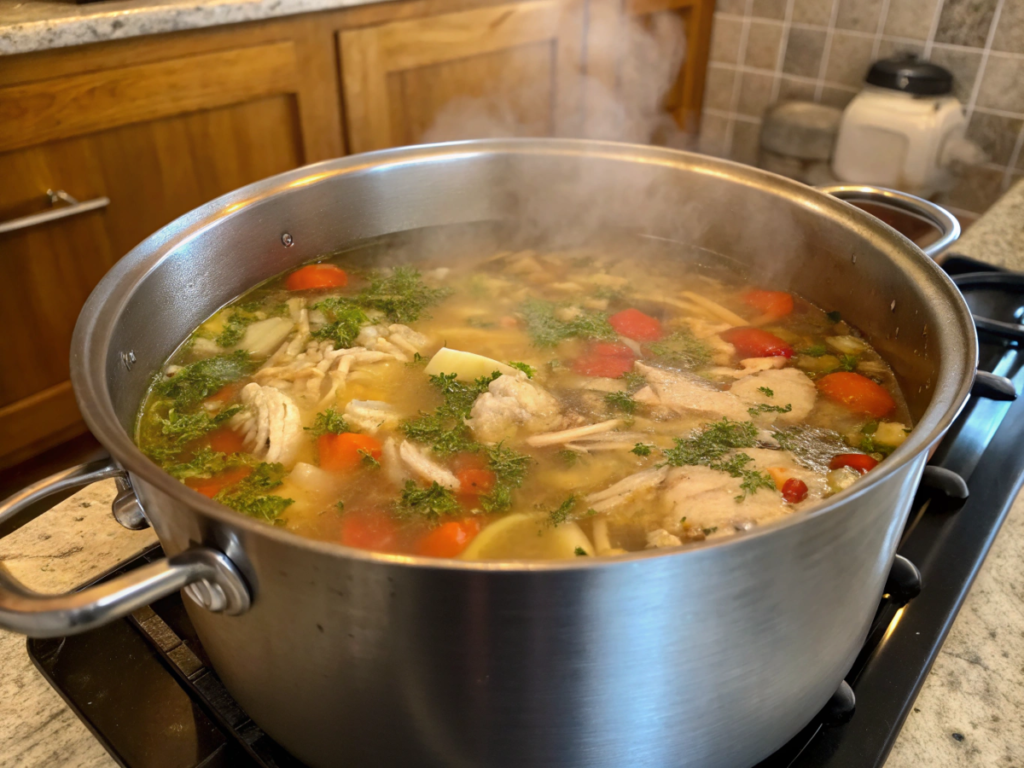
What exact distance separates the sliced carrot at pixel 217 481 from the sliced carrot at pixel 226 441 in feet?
0.17

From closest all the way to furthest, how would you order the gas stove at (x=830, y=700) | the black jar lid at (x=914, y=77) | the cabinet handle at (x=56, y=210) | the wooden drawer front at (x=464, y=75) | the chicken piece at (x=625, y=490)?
the gas stove at (x=830, y=700) → the chicken piece at (x=625, y=490) → the cabinet handle at (x=56, y=210) → the wooden drawer front at (x=464, y=75) → the black jar lid at (x=914, y=77)

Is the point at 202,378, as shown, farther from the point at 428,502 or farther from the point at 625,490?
the point at 625,490

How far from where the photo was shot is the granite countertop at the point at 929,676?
0.89 m

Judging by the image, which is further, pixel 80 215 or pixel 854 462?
pixel 80 215

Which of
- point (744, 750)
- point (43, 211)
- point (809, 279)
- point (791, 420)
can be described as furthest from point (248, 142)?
point (744, 750)

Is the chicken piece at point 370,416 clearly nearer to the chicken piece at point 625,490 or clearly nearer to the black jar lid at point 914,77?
the chicken piece at point 625,490

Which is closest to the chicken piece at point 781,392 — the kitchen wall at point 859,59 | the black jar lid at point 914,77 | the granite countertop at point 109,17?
the granite countertop at point 109,17

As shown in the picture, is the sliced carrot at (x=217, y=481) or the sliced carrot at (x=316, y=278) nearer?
the sliced carrot at (x=217, y=481)

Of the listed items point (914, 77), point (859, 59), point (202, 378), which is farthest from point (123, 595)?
point (859, 59)

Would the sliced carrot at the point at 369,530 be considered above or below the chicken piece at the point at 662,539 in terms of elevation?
below

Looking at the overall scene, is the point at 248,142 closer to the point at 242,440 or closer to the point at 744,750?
the point at 242,440

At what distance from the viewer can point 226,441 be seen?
1338 mm

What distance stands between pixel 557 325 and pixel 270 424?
64cm

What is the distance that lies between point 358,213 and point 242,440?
0.63m
